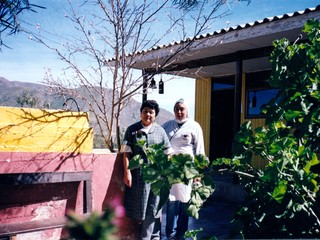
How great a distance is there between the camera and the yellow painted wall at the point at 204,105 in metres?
9.86

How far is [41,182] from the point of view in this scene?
2.83m

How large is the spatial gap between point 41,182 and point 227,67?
6.66 metres

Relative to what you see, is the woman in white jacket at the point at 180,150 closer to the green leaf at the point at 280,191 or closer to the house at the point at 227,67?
the house at the point at 227,67

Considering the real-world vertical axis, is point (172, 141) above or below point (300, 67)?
below

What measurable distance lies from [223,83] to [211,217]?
17.9 feet

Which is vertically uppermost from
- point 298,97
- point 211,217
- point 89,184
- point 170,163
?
point 298,97

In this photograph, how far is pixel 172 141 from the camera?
12.5ft

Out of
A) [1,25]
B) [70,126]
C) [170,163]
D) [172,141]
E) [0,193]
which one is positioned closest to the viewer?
[170,163]

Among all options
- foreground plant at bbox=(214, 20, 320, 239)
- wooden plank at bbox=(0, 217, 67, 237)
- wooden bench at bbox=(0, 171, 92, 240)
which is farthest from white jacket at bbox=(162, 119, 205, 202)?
foreground plant at bbox=(214, 20, 320, 239)

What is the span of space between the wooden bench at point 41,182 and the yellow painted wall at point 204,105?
695cm

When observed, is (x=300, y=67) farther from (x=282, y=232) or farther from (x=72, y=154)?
(x=72, y=154)

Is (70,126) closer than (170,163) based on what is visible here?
No

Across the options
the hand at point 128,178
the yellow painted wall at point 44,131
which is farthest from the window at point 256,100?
the yellow painted wall at point 44,131

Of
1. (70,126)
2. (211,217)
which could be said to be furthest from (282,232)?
(211,217)
